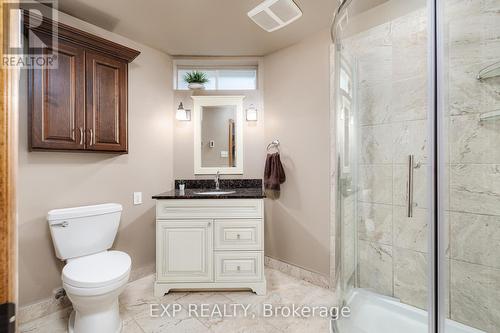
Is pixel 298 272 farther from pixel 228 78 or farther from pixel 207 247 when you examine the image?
pixel 228 78

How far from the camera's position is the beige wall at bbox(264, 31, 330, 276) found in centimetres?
216

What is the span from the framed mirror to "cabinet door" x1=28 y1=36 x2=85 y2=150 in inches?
43.5

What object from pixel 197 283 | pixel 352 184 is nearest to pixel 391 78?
pixel 352 184

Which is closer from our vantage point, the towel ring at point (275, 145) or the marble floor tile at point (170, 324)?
the marble floor tile at point (170, 324)

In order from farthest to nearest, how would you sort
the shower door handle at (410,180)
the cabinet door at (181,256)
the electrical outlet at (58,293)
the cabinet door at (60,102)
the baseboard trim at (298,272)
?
the baseboard trim at (298,272), the cabinet door at (181,256), the electrical outlet at (58,293), the cabinet door at (60,102), the shower door handle at (410,180)

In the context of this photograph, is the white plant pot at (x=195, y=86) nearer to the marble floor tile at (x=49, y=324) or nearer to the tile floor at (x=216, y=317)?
the tile floor at (x=216, y=317)

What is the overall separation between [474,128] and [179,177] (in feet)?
8.16

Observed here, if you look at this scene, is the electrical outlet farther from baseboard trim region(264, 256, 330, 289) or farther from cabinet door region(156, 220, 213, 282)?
baseboard trim region(264, 256, 330, 289)

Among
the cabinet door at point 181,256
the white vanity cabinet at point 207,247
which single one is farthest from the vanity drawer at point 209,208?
the cabinet door at point 181,256

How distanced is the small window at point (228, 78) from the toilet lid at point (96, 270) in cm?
186

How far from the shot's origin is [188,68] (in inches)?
106

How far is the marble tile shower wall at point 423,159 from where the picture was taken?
129 cm

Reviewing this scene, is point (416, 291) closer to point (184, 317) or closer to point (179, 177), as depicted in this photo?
point (184, 317)

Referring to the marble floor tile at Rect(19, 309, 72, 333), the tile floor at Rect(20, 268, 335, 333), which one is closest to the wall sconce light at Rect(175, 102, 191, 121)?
the tile floor at Rect(20, 268, 335, 333)
